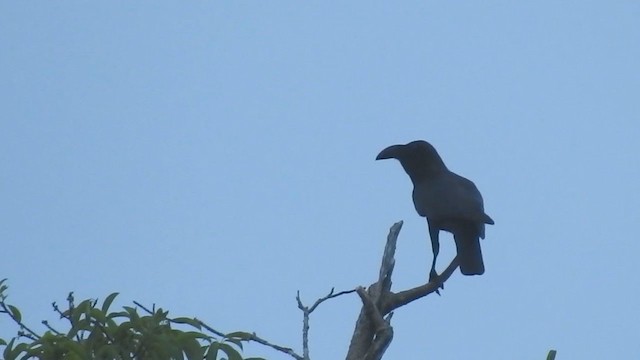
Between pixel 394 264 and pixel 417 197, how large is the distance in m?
2.34

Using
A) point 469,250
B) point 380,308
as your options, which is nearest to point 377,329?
point 380,308

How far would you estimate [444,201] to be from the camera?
23.5 feet

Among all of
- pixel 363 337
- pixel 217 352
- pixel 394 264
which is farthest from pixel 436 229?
pixel 217 352

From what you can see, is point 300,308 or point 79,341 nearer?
point 79,341

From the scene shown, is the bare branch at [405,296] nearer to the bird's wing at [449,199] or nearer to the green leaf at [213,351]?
the bird's wing at [449,199]

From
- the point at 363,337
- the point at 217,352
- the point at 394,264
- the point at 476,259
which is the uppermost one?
the point at 476,259

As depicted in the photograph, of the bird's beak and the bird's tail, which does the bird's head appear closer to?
the bird's beak

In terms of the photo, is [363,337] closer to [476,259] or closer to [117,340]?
[117,340]

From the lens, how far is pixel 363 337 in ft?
15.8

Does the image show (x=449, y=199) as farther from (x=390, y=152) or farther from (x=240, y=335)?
(x=240, y=335)

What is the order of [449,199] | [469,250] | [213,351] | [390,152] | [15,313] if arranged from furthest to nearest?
1. [390,152]
2. [449,199]
3. [469,250]
4. [15,313]
5. [213,351]

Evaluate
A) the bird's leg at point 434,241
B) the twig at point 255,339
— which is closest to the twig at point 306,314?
the twig at point 255,339

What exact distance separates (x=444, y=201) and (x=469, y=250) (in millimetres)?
419

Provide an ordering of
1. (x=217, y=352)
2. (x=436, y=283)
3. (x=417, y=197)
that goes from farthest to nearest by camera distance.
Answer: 1. (x=417, y=197)
2. (x=436, y=283)
3. (x=217, y=352)
